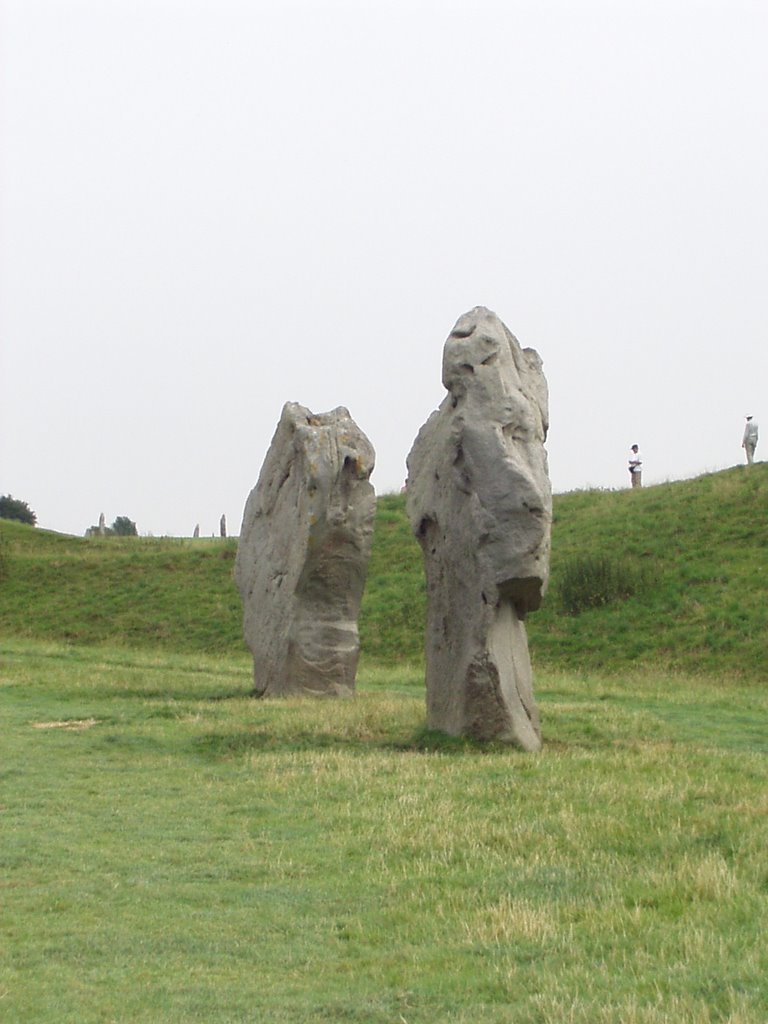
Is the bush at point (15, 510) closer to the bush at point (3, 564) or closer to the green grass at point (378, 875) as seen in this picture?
the bush at point (3, 564)

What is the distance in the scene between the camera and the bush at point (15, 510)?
86.2m

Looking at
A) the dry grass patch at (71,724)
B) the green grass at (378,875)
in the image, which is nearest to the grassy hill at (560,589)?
the green grass at (378,875)

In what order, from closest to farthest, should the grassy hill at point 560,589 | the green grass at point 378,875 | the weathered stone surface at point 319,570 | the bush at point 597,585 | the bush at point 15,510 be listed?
1. the green grass at point 378,875
2. the weathered stone surface at point 319,570
3. the grassy hill at point 560,589
4. the bush at point 597,585
5. the bush at point 15,510

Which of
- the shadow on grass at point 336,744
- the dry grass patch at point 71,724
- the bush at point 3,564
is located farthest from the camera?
the bush at point 3,564

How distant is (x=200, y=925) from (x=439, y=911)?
52.9 inches

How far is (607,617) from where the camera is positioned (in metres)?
32.2

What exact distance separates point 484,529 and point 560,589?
20.1 metres

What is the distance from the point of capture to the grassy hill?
→ 98.7 feet

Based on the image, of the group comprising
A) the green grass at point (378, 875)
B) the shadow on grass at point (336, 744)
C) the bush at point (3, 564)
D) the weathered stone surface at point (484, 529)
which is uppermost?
the bush at point (3, 564)

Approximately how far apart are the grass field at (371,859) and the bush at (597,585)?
9806mm

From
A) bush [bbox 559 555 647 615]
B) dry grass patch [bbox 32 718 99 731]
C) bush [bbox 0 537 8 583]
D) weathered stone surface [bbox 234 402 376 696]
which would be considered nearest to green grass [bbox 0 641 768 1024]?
dry grass patch [bbox 32 718 99 731]

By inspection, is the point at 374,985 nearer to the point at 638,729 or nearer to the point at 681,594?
the point at 638,729

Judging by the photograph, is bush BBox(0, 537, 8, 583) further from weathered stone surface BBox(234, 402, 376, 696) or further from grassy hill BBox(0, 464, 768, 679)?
weathered stone surface BBox(234, 402, 376, 696)

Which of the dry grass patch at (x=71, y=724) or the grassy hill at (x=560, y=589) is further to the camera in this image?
the grassy hill at (x=560, y=589)
